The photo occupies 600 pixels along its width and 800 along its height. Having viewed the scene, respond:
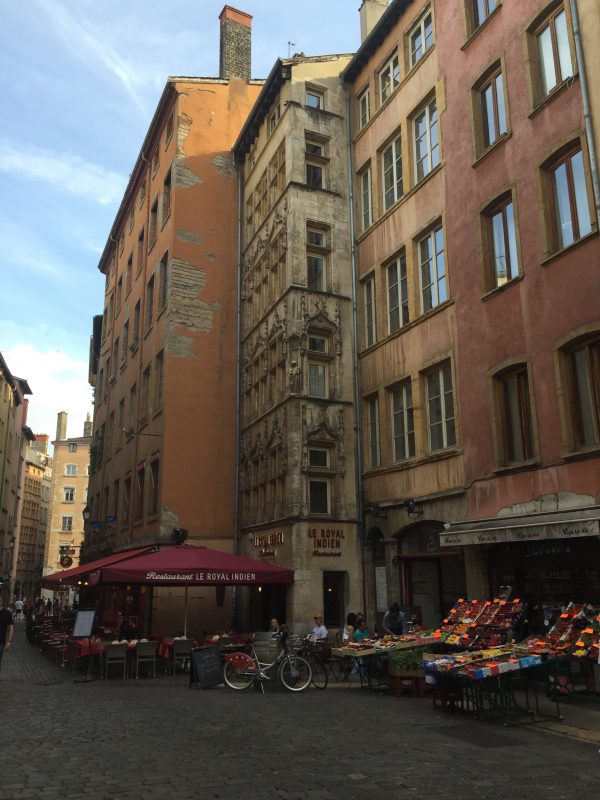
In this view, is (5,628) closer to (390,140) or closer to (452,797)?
(452,797)

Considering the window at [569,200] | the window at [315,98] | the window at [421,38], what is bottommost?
the window at [569,200]

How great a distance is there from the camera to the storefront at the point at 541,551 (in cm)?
1208

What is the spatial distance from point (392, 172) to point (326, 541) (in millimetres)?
10872

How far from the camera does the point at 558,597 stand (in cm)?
1316

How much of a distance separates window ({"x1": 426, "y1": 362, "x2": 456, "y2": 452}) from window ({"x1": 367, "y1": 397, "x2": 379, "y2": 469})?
2.97 meters

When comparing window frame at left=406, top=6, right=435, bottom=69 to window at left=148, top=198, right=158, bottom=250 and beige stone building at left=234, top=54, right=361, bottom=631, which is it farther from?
window at left=148, top=198, right=158, bottom=250

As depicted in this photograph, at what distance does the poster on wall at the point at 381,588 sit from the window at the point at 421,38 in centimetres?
1399

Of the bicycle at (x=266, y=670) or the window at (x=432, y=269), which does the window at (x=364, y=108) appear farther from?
the bicycle at (x=266, y=670)

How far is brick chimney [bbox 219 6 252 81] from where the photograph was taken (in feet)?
103

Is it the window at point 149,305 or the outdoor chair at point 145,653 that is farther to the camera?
the window at point 149,305

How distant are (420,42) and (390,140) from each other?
2.68 m

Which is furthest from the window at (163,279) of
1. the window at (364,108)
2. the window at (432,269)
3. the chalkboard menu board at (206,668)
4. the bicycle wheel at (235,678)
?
the bicycle wheel at (235,678)

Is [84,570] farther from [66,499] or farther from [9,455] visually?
[66,499]

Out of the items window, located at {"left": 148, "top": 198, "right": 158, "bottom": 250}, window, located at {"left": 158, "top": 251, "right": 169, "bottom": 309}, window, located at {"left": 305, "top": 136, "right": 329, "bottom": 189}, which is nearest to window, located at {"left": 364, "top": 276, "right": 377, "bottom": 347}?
window, located at {"left": 305, "top": 136, "right": 329, "bottom": 189}
